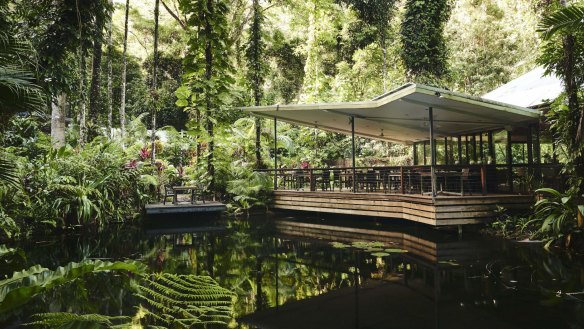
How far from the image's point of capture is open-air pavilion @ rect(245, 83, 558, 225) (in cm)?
870

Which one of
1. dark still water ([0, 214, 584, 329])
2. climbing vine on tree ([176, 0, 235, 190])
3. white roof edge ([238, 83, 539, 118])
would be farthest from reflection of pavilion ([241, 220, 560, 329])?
climbing vine on tree ([176, 0, 235, 190])

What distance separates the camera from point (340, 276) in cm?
553

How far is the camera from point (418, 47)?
15.7 meters

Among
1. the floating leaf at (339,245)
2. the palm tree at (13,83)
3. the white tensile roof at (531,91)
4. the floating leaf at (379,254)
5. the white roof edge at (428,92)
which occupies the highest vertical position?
the white tensile roof at (531,91)

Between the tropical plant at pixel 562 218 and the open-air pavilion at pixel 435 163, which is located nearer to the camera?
the tropical plant at pixel 562 218

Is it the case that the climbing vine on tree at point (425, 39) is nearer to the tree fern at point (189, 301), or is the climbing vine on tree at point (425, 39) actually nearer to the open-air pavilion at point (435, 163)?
the open-air pavilion at point (435, 163)

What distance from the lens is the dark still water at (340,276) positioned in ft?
13.0

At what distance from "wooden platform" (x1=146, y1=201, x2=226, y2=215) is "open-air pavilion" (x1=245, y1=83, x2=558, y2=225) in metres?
2.63

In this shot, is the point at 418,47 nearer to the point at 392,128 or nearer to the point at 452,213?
the point at 392,128

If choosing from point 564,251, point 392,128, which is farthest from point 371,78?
point 564,251

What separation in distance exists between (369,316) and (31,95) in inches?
149

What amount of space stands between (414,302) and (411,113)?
719 centimetres

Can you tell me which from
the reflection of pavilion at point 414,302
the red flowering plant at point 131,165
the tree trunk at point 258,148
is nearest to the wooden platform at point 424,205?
the reflection of pavilion at point 414,302

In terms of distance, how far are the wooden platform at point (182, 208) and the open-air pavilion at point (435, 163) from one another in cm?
263
